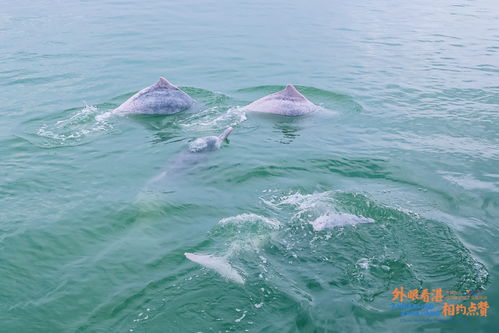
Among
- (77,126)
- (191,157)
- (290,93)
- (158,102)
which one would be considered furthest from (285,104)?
(77,126)

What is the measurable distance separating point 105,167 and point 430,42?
19.8 metres

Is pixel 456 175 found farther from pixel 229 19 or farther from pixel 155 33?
pixel 229 19

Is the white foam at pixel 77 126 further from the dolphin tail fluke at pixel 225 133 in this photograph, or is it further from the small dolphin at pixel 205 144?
the dolphin tail fluke at pixel 225 133

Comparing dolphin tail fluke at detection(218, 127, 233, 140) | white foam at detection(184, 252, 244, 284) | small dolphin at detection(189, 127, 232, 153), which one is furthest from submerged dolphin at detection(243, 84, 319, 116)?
white foam at detection(184, 252, 244, 284)

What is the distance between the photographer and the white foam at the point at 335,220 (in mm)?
7444

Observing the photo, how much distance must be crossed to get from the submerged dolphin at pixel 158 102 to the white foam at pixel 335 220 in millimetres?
6884

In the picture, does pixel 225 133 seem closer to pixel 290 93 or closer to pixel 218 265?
pixel 290 93

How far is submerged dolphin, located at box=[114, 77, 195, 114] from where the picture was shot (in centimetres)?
1286

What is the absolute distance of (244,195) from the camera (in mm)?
8797

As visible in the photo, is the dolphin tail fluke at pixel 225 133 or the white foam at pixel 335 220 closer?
the white foam at pixel 335 220

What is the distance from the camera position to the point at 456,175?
32.4 feet

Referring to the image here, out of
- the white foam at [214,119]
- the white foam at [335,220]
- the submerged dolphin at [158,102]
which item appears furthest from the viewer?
the submerged dolphin at [158,102]

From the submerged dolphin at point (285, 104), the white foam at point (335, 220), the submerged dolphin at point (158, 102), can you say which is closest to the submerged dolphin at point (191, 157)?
the submerged dolphin at point (285, 104)

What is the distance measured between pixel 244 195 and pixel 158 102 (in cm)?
546
